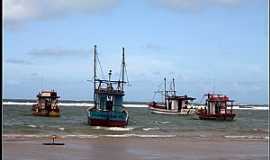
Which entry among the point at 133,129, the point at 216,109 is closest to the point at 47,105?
the point at 216,109

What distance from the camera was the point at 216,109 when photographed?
6981 centimetres

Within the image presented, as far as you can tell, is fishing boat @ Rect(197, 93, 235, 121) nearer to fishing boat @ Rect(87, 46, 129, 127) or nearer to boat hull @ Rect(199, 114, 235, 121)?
boat hull @ Rect(199, 114, 235, 121)

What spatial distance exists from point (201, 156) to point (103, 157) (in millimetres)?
3336

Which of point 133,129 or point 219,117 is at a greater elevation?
point 219,117

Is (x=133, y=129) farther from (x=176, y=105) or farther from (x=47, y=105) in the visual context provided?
(x=176, y=105)

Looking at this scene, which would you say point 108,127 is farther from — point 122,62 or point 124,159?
point 124,159

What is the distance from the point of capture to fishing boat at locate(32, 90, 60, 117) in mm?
66500

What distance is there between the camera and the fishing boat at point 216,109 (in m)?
67.7

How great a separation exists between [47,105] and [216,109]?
2201 cm

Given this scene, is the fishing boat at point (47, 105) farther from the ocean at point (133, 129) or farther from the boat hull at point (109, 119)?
the boat hull at point (109, 119)

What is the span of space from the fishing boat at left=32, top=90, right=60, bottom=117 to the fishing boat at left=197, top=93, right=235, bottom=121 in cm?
1928

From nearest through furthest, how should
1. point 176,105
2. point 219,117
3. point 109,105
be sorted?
point 109,105 → point 219,117 → point 176,105

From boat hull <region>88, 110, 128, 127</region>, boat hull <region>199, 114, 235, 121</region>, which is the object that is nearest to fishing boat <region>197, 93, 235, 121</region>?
boat hull <region>199, 114, 235, 121</region>

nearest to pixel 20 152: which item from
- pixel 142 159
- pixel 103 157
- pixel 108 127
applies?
pixel 103 157
